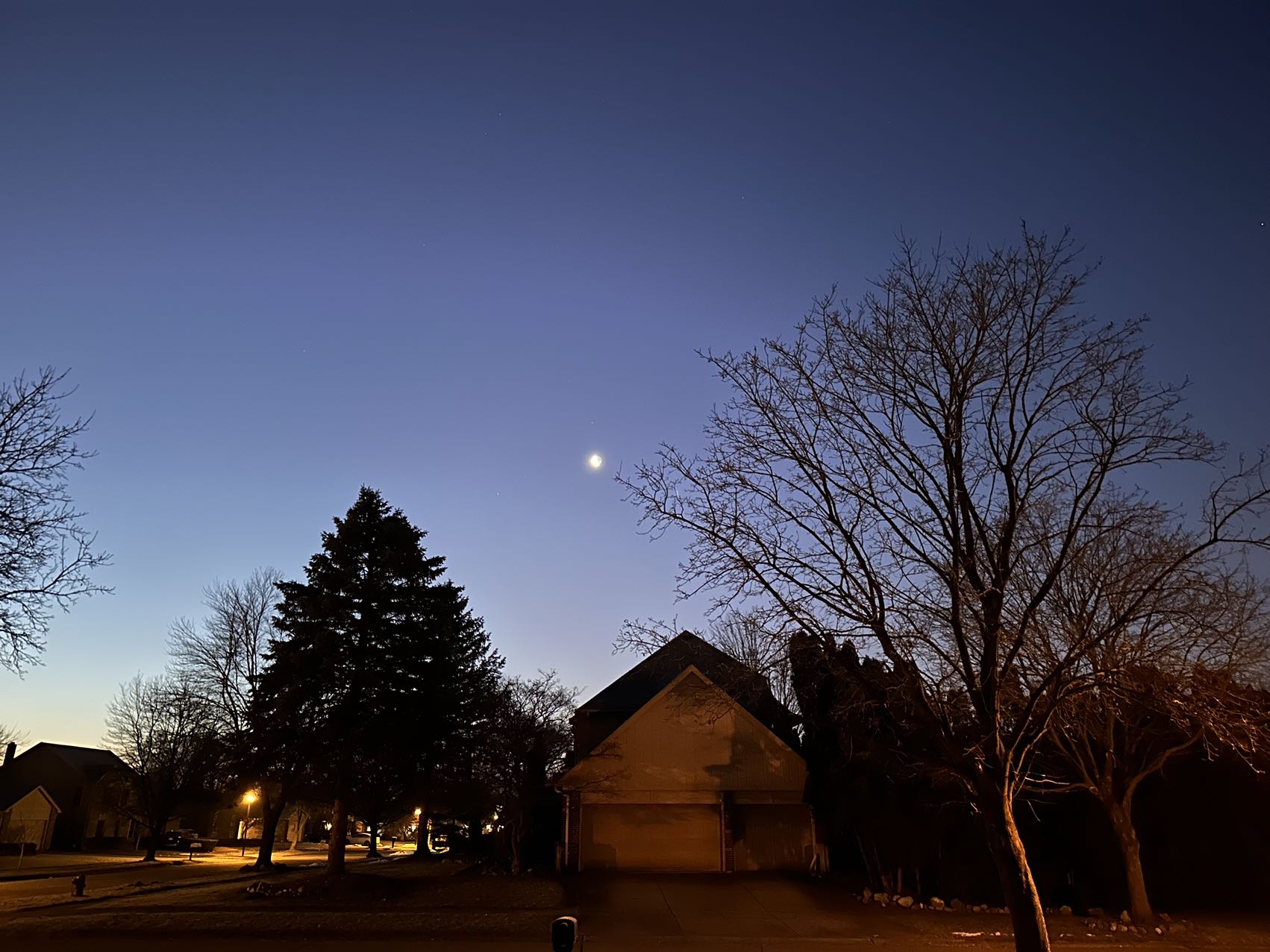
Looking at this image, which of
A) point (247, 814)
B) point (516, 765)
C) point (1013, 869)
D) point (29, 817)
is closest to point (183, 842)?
point (247, 814)

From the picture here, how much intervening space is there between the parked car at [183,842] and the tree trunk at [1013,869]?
196 ft

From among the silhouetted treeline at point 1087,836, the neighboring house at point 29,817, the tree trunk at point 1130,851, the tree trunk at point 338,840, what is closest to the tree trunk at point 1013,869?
the silhouetted treeline at point 1087,836

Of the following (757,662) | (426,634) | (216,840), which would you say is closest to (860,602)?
(757,662)

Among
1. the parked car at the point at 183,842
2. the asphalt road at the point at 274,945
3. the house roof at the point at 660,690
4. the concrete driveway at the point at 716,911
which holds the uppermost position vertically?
the house roof at the point at 660,690

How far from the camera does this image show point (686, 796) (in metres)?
25.9

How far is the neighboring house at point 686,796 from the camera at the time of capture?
1018 inches

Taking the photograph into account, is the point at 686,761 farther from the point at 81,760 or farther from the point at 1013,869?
the point at 81,760

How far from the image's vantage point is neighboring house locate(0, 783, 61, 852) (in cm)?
5262

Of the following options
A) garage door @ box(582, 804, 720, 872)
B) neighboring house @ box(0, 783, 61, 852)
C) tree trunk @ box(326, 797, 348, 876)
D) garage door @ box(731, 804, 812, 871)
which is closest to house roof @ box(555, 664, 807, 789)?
garage door @ box(582, 804, 720, 872)

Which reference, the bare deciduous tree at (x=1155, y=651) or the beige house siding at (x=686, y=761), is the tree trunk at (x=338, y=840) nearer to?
the beige house siding at (x=686, y=761)

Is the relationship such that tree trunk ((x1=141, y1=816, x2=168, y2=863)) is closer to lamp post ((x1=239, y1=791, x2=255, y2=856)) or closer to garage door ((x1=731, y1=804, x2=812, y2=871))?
lamp post ((x1=239, y1=791, x2=255, y2=856))

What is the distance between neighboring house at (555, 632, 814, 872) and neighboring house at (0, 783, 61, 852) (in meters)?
46.7

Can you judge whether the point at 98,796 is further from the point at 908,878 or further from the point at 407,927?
the point at 908,878

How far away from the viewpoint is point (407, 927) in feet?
53.4
